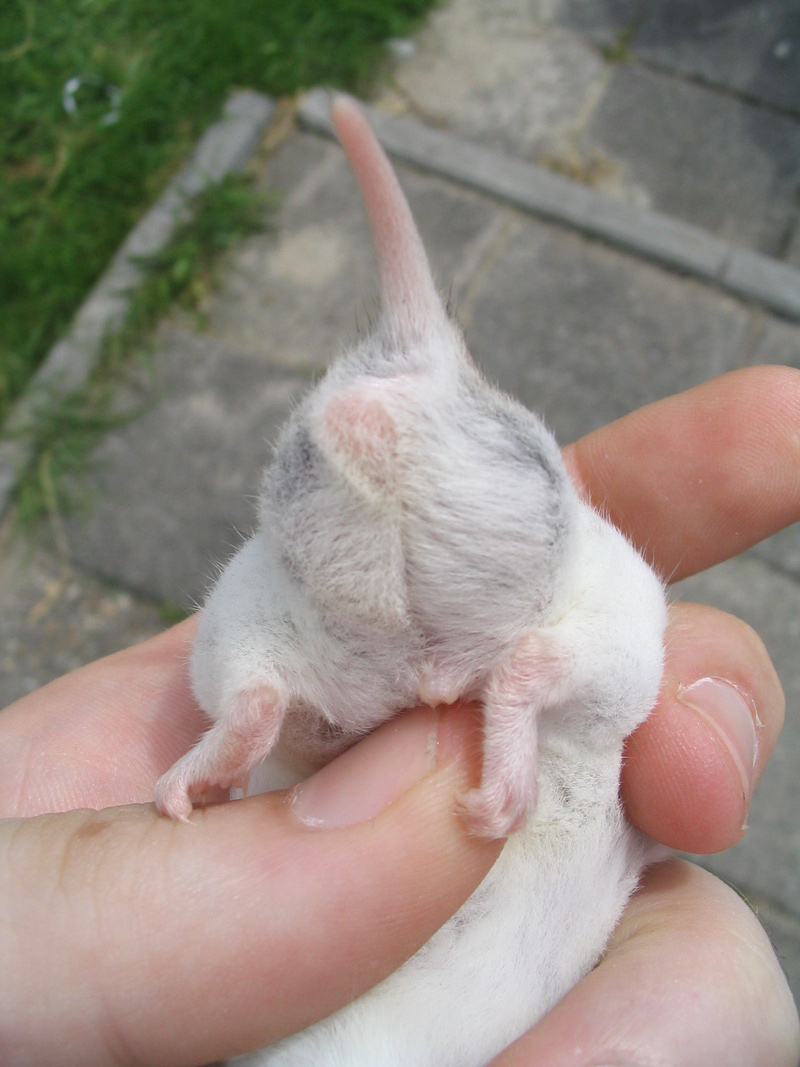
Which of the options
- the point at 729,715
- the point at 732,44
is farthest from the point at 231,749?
the point at 732,44

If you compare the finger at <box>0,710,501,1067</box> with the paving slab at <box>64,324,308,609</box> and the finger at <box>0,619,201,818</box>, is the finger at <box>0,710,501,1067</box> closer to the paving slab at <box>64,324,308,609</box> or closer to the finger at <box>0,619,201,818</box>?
the finger at <box>0,619,201,818</box>

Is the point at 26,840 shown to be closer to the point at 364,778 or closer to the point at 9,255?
the point at 364,778

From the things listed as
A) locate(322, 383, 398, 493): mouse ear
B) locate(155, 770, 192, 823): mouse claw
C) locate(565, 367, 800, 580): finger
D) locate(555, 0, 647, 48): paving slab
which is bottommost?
locate(155, 770, 192, 823): mouse claw

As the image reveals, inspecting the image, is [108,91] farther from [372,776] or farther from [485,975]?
[485,975]

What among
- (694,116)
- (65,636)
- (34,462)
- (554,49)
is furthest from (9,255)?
(694,116)

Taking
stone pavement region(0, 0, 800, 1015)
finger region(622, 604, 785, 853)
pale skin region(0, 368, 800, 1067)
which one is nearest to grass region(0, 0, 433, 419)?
stone pavement region(0, 0, 800, 1015)

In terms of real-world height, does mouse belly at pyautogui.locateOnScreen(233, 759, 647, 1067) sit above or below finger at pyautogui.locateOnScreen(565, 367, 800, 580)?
below

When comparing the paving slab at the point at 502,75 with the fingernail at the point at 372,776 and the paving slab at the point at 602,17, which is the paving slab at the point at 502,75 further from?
the fingernail at the point at 372,776

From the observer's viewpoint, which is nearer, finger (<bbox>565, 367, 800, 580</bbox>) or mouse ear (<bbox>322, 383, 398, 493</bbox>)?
mouse ear (<bbox>322, 383, 398, 493</bbox>)
